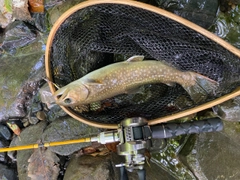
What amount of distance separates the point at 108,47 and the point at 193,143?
1409mm

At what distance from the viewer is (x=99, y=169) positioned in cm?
278

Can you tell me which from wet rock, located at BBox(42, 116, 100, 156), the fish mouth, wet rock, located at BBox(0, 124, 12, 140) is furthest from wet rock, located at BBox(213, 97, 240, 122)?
wet rock, located at BBox(0, 124, 12, 140)

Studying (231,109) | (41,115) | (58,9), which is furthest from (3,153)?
(231,109)

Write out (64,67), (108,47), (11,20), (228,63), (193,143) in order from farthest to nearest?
(11,20), (193,143), (64,67), (108,47), (228,63)

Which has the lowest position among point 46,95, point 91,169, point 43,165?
point 43,165

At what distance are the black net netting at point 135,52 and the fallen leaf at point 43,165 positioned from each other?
81 centimetres

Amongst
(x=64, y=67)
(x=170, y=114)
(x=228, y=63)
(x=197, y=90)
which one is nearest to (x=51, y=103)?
(x=64, y=67)

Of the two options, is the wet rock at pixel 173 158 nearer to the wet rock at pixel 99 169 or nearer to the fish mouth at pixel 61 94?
the wet rock at pixel 99 169

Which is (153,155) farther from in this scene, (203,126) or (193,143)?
(203,126)

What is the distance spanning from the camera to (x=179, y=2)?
8.59ft

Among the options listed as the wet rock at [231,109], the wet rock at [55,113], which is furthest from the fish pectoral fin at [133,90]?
the wet rock at [55,113]

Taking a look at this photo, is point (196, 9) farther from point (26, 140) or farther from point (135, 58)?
point (26, 140)

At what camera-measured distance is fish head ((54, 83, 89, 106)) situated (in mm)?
2205

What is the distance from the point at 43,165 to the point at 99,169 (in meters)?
0.69
